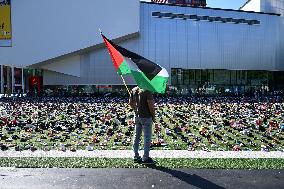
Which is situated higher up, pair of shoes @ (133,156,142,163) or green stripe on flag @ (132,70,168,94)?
green stripe on flag @ (132,70,168,94)

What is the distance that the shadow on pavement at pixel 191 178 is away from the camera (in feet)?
25.0

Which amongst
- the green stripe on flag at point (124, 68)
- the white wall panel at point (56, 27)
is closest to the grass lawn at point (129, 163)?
the green stripe on flag at point (124, 68)

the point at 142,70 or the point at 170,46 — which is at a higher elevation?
the point at 170,46

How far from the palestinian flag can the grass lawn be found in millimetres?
1891

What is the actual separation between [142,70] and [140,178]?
292cm

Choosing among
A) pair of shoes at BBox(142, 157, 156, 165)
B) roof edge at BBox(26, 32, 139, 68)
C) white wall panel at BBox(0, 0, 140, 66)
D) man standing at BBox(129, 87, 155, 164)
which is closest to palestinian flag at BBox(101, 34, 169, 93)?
man standing at BBox(129, 87, 155, 164)

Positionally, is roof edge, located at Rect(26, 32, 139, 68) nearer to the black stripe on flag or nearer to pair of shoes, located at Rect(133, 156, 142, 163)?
the black stripe on flag

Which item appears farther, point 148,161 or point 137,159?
point 137,159

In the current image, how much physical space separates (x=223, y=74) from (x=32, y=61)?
1201 inches

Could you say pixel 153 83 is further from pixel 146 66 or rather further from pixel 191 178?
pixel 191 178

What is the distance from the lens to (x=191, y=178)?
8180 millimetres

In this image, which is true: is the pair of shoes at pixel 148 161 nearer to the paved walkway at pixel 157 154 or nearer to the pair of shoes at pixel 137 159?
the pair of shoes at pixel 137 159

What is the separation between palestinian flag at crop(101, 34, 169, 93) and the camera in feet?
31.2

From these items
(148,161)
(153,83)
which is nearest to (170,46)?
(153,83)
